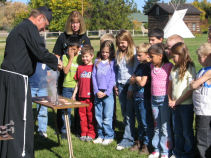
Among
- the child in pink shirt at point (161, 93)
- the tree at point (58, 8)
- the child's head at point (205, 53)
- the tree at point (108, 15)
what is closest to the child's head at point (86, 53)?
the child in pink shirt at point (161, 93)

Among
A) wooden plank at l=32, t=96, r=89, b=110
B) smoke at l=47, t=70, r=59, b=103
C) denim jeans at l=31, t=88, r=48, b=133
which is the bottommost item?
Answer: denim jeans at l=31, t=88, r=48, b=133

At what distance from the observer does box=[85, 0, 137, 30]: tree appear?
176 feet

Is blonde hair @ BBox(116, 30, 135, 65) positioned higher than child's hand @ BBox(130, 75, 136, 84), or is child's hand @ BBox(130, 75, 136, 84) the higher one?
blonde hair @ BBox(116, 30, 135, 65)

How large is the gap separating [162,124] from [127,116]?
0.73m

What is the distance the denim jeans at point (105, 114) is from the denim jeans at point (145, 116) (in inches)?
24.1

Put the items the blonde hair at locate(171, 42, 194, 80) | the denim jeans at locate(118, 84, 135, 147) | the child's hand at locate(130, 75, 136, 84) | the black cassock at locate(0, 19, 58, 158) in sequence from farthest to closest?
1. the denim jeans at locate(118, 84, 135, 147)
2. the child's hand at locate(130, 75, 136, 84)
3. the blonde hair at locate(171, 42, 194, 80)
4. the black cassock at locate(0, 19, 58, 158)

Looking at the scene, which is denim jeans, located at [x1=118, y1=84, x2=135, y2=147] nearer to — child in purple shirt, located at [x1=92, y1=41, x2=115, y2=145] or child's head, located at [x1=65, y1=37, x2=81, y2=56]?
child in purple shirt, located at [x1=92, y1=41, x2=115, y2=145]

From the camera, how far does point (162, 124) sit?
4723mm

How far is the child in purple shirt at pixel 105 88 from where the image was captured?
549 centimetres

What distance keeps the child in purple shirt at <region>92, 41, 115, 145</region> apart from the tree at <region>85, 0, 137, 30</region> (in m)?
48.6

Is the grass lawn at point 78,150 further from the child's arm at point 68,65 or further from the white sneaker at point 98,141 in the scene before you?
the child's arm at point 68,65

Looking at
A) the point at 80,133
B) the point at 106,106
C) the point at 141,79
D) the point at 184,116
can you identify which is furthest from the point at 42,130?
the point at 184,116

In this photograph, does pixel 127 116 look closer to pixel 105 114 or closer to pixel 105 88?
pixel 105 114

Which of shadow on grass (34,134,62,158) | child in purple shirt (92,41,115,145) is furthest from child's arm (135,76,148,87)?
shadow on grass (34,134,62,158)
